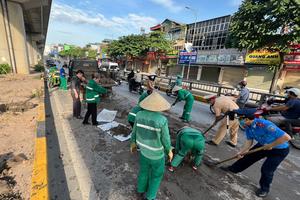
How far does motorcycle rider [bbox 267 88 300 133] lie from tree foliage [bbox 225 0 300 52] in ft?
22.2

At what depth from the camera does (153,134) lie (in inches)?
81.4

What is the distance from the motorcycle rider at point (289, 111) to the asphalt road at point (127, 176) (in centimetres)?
88

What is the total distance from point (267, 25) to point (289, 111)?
7.49 metres

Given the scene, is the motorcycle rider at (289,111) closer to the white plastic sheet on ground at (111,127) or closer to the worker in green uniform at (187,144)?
the worker in green uniform at (187,144)

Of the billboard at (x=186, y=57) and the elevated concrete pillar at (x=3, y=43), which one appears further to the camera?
the billboard at (x=186, y=57)

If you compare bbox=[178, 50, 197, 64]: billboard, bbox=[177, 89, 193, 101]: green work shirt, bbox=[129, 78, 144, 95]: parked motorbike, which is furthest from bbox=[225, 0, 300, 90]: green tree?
bbox=[178, 50, 197, 64]: billboard

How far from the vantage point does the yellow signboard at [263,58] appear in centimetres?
1636

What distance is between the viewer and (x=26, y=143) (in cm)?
352

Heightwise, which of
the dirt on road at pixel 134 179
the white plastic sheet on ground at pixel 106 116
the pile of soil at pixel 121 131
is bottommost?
the white plastic sheet on ground at pixel 106 116

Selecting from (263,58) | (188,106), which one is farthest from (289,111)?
(263,58)

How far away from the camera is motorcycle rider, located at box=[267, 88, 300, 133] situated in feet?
13.8

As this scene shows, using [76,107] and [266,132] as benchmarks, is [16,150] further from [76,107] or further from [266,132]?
[266,132]

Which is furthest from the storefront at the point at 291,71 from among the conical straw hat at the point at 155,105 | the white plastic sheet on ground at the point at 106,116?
the conical straw hat at the point at 155,105

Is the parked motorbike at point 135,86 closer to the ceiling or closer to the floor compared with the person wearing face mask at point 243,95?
closer to the floor
